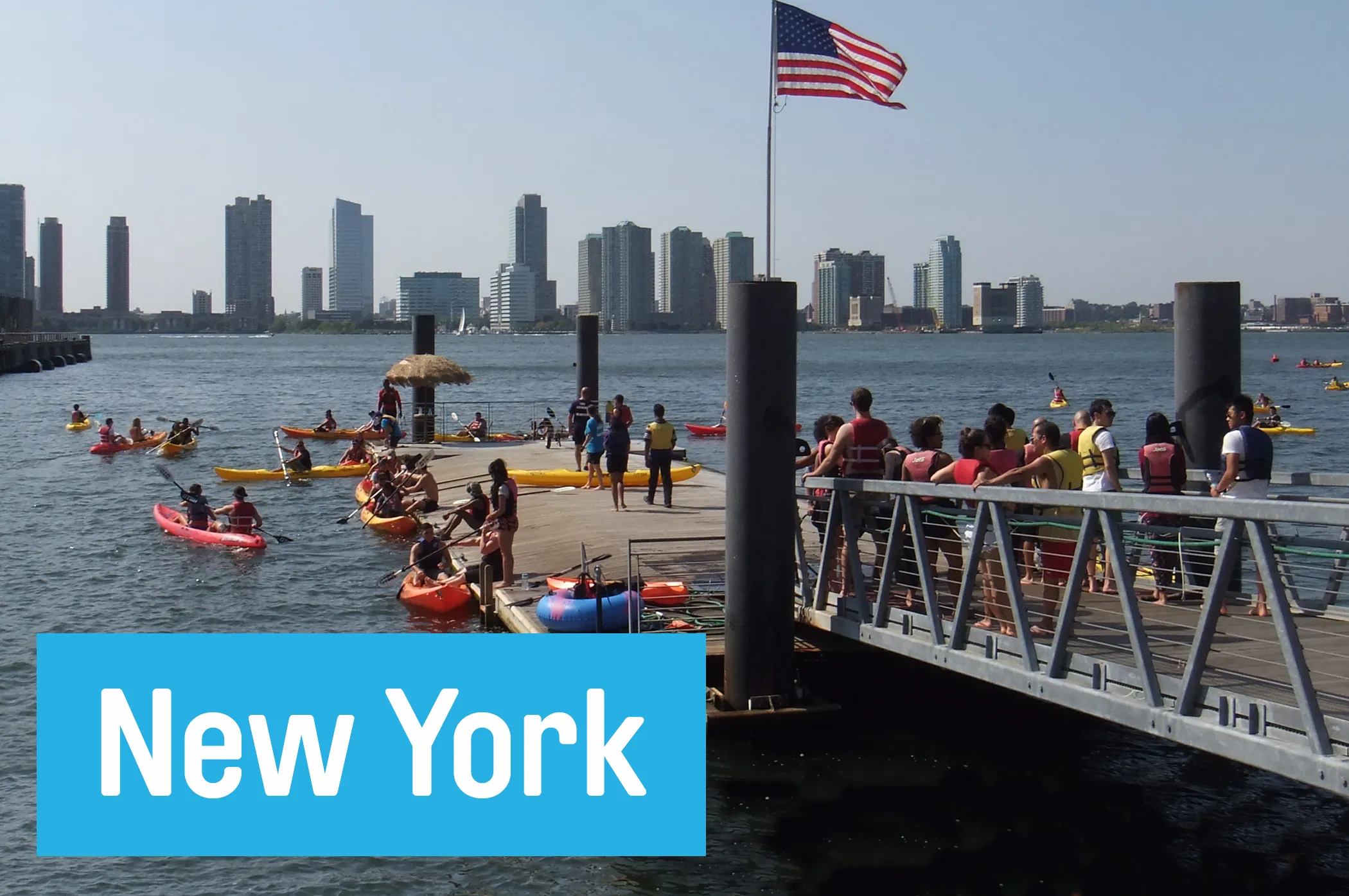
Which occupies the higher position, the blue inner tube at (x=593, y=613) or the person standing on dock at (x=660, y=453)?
the person standing on dock at (x=660, y=453)

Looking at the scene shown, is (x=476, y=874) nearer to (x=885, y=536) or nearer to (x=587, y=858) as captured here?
(x=587, y=858)

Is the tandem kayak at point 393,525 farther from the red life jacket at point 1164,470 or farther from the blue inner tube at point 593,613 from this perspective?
the red life jacket at point 1164,470

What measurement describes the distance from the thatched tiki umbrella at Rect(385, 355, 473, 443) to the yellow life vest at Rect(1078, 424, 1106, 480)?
2682 cm

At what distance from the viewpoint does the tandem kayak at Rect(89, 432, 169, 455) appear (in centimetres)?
4634

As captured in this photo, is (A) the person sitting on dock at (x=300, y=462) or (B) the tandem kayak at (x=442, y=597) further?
(A) the person sitting on dock at (x=300, y=462)

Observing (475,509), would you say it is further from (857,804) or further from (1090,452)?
(1090,452)

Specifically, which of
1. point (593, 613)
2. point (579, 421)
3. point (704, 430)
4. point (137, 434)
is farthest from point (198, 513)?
point (704, 430)

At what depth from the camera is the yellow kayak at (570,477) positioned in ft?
90.1

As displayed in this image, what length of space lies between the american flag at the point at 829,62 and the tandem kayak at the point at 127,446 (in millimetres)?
36021

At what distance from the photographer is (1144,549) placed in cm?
1325

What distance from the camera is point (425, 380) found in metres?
38.7

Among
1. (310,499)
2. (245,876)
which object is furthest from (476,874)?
(310,499)

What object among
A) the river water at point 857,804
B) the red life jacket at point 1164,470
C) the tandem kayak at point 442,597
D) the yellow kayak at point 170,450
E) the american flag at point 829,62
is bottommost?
the river water at point 857,804

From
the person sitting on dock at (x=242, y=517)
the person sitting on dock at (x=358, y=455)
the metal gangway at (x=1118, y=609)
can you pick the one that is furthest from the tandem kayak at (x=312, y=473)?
the metal gangway at (x=1118, y=609)
